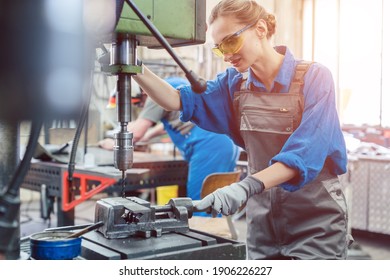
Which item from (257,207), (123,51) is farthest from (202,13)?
(257,207)

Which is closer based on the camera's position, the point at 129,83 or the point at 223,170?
the point at 129,83

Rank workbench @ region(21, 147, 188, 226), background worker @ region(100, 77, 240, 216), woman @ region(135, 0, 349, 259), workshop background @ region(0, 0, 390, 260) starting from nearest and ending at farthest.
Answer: woman @ region(135, 0, 349, 259) < workshop background @ region(0, 0, 390, 260) < workbench @ region(21, 147, 188, 226) < background worker @ region(100, 77, 240, 216)

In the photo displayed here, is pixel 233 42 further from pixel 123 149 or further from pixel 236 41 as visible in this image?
pixel 123 149

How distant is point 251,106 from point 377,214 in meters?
2.46

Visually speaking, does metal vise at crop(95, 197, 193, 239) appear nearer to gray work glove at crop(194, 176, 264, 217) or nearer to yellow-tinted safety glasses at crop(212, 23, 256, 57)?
gray work glove at crop(194, 176, 264, 217)

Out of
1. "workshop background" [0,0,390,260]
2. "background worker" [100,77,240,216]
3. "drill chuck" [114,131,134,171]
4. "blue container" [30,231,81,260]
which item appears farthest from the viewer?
"background worker" [100,77,240,216]

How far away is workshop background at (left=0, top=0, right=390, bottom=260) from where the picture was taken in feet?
5.49

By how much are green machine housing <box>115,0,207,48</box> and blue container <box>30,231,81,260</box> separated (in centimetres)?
40

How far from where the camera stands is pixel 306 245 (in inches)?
49.1

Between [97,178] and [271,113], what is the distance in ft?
Result: 4.23

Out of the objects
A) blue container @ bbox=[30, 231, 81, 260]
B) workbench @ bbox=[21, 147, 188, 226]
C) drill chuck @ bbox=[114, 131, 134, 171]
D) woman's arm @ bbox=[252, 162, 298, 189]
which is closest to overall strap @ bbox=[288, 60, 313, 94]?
woman's arm @ bbox=[252, 162, 298, 189]

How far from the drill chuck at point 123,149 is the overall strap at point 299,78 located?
0.52m

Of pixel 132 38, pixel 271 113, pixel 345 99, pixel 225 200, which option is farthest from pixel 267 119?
pixel 345 99
